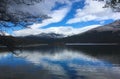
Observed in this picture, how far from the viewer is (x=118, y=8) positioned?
75.0ft

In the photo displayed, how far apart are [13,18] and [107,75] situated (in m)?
7.52

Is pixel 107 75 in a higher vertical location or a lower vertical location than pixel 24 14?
lower

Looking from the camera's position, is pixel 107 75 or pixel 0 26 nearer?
pixel 0 26

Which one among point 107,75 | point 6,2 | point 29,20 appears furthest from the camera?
point 107,75

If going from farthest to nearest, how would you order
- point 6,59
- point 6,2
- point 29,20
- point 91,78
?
point 6,59 < point 91,78 < point 29,20 < point 6,2

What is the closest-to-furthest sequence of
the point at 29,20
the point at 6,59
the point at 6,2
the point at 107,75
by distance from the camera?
1. the point at 6,2
2. the point at 29,20
3. the point at 107,75
4. the point at 6,59

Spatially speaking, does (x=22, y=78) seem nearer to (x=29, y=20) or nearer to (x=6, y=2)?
(x=29, y=20)

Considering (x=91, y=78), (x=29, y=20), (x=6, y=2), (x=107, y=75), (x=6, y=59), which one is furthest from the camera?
(x=6, y=59)

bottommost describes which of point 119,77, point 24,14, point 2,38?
point 119,77

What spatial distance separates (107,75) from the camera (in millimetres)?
22922

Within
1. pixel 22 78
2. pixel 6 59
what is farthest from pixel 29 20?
pixel 6 59

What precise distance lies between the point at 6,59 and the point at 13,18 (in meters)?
14.7

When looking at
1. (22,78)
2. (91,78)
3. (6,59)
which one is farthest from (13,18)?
(6,59)

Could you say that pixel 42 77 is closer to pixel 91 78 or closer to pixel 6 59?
pixel 91 78
